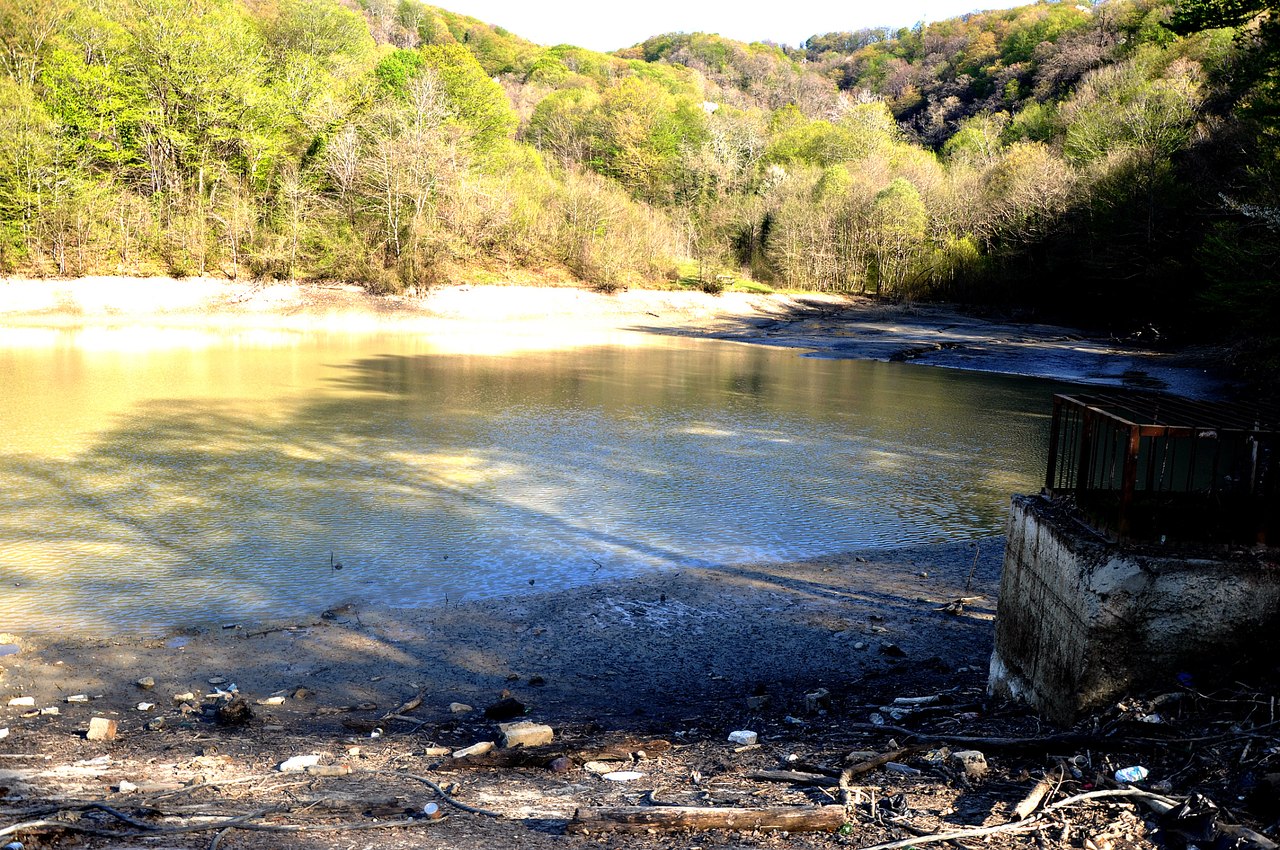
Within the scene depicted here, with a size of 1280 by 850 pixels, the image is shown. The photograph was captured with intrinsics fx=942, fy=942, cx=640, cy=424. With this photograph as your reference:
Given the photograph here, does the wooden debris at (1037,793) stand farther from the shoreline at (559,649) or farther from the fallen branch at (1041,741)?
the shoreline at (559,649)

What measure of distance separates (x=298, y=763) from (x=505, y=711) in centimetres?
138

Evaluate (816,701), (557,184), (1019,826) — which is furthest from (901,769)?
(557,184)

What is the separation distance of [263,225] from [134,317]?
1089 cm

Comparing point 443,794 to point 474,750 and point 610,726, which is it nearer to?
point 474,750

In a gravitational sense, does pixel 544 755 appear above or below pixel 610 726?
above

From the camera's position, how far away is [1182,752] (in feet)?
13.7

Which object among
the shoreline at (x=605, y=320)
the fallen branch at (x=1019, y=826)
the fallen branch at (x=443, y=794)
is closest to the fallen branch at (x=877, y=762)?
the fallen branch at (x=1019, y=826)

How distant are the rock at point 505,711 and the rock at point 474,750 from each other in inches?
27.8

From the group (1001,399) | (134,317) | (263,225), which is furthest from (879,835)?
(263,225)

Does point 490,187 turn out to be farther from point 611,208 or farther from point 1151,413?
point 1151,413

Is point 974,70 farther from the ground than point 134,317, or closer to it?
farther from the ground

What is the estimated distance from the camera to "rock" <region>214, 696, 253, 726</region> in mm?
5504

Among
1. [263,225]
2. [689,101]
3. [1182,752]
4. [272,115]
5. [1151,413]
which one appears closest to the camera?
[1182,752]

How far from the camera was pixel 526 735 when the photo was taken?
5090 millimetres
